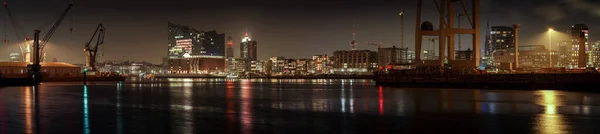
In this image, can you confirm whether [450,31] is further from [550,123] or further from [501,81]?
[550,123]

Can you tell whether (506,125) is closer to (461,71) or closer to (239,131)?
(239,131)

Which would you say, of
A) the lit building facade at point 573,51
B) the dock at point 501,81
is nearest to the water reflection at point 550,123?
the dock at point 501,81

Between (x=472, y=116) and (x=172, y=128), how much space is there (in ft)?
49.8

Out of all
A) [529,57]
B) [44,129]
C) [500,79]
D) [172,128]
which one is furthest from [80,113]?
[529,57]

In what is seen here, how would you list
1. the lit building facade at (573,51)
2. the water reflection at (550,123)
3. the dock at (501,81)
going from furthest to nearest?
the lit building facade at (573,51)
the dock at (501,81)
the water reflection at (550,123)

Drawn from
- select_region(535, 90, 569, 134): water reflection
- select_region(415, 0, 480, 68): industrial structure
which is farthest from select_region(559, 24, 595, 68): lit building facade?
select_region(535, 90, 569, 134): water reflection

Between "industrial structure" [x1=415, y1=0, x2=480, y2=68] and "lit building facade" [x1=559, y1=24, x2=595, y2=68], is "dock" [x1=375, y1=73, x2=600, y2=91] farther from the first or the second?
"lit building facade" [x1=559, y1=24, x2=595, y2=68]

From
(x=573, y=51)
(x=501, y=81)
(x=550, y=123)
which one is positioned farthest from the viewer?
(x=573, y=51)

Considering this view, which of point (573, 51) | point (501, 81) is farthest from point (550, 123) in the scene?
point (573, 51)

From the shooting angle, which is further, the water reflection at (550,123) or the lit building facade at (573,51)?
the lit building facade at (573,51)

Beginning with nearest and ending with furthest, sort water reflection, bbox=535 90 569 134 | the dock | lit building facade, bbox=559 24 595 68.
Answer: water reflection, bbox=535 90 569 134 → the dock → lit building facade, bbox=559 24 595 68

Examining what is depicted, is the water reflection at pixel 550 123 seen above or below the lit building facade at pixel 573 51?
below

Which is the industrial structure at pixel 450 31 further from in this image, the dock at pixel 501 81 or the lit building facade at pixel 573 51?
the lit building facade at pixel 573 51

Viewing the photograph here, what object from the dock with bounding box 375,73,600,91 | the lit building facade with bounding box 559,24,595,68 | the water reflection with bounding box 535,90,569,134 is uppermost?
the lit building facade with bounding box 559,24,595,68
